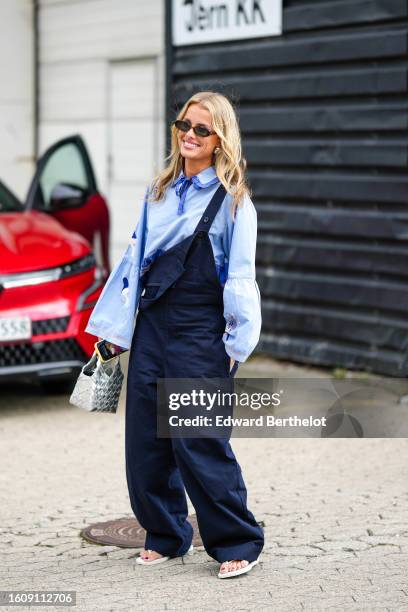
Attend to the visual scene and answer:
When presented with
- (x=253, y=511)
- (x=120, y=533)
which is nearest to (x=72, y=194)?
(x=253, y=511)

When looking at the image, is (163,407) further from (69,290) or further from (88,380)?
(69,290)

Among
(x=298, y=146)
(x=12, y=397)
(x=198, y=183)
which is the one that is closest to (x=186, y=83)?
(x=298, y=146)

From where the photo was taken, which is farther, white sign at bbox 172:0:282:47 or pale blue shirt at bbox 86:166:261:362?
white sign at bbox 172:0:282:47

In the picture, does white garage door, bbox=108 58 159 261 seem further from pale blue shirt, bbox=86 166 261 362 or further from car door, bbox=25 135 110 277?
pale blue shirt, bbox=86 166 261 362

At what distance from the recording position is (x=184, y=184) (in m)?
4.80

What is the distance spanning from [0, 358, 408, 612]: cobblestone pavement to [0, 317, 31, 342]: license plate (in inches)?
21.2

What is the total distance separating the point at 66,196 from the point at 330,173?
193cm

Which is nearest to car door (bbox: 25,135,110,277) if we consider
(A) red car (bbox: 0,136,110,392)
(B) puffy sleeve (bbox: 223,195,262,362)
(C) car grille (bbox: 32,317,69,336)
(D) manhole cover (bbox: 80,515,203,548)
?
(A) red car (bbox: 0,136,110,392)

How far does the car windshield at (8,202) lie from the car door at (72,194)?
0.32 ft

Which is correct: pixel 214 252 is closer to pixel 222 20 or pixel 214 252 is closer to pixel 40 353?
pixel 40 353

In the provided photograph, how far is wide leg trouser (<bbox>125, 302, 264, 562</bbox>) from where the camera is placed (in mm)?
4691

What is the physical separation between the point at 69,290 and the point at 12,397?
106 cm

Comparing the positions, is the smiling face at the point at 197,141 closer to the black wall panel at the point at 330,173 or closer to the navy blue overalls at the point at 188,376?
the navy blue overalls at the point at 188,376

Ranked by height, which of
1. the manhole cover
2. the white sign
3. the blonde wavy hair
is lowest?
the manhole cover
